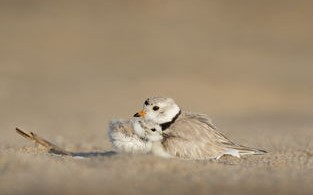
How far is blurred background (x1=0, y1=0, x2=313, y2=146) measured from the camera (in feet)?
47.8

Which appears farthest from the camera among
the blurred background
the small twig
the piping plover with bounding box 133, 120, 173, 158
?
the blurred background

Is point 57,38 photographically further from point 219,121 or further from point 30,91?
point 219,121

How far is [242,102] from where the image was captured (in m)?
15.4

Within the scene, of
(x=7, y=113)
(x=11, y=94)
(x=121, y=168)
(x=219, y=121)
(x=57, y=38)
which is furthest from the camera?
(x=57, y=38)

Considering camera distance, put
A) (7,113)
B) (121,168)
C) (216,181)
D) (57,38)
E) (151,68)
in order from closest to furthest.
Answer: (216,181)
(121,168)
(7,113)
(151,68)
(57,38)

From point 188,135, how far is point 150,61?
1206 centimetres

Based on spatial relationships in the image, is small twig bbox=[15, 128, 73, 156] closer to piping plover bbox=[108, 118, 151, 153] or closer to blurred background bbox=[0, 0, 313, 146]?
piping plover bbox=[108, 118, 151, 153]

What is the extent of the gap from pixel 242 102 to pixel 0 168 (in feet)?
33.2

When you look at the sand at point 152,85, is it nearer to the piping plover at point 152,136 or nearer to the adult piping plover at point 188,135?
the adult piping plover at point 188,135

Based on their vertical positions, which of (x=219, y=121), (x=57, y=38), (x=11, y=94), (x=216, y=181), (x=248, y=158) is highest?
(x=57, y=38)

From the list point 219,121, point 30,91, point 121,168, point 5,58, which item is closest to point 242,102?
point 219,121

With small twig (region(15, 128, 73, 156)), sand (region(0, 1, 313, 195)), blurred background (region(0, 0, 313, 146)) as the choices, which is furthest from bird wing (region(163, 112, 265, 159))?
blurred background (region(0, 0, 313, 146))

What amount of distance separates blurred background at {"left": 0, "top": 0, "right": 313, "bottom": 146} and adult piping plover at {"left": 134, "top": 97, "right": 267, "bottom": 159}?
11.2 feet

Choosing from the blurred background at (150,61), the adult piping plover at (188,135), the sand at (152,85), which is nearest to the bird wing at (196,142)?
the adult piping plover at (188,135)
